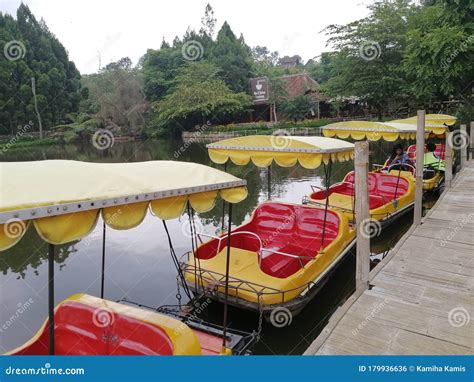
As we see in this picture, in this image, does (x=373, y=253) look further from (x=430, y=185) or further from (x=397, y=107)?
(x=397, y=107)

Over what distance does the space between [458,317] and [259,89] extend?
119 feet

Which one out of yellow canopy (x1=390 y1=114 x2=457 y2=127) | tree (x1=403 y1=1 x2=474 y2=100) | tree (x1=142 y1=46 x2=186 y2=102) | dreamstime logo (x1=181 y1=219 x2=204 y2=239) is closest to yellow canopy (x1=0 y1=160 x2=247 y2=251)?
dreamstime logo (x1=181 y1=219 x2=204 y2=239)

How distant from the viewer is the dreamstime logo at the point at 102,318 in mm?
3716

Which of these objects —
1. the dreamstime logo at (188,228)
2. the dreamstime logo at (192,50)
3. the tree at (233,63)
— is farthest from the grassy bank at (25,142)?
the dreamstime logo at (188,228)

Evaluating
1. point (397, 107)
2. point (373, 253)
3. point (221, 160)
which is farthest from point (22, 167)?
point (397, 107)

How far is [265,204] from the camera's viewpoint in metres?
7.83

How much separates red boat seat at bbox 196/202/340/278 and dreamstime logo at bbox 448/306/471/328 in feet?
7.78

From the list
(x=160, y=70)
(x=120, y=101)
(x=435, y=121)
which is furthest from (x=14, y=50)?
(x=435, y=121)

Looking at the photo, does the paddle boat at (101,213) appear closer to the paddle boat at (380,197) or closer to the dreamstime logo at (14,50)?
the paddle boat at (380,197)

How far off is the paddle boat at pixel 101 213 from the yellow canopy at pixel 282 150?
2.71 metres

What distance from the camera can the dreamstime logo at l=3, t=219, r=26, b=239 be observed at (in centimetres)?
258

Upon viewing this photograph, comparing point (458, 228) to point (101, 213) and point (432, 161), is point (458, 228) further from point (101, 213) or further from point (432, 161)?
point (432, 161)

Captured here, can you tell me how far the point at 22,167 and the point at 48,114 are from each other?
131 feet

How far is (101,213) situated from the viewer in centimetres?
308
